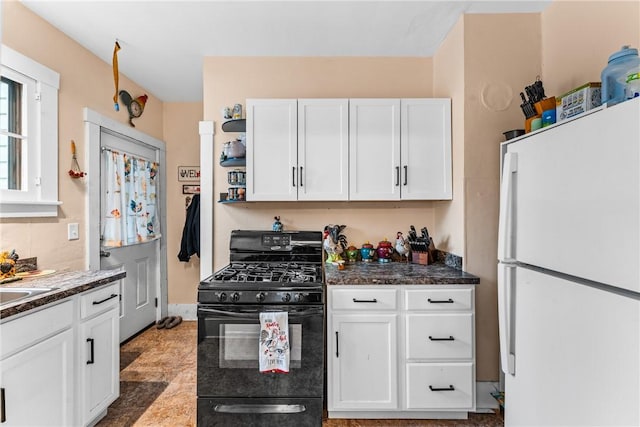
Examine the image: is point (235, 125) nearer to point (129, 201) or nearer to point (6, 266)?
point (129, 201)

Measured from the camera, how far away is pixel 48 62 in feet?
7.07

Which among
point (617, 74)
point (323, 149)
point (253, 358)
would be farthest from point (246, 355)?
point (617, 74)

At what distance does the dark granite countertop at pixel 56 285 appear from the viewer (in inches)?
52.9

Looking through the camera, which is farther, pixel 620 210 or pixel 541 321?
pixel 541 321

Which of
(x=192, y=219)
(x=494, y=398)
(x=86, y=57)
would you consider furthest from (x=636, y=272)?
(x=86, y=57)

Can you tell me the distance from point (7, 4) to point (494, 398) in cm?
396

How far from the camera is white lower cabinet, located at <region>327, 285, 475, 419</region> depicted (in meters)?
1.91

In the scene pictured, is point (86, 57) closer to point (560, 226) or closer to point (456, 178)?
point (456, 178)

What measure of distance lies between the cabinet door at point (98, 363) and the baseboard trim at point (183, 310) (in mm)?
1578

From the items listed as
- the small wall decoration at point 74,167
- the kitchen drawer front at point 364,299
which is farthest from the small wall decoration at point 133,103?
the kitchen drawer front at point 364,299

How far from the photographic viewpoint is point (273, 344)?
177 cm

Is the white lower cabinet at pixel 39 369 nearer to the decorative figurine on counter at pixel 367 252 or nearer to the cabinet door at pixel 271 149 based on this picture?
the cabinet door at pixel 271 149

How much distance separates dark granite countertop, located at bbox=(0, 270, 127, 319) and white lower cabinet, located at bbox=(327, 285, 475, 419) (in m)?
1.37

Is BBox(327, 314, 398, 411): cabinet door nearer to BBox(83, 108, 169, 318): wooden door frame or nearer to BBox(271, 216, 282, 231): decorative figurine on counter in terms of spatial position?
BBox(271, 216, 282, 231): decorative figurine on counter
